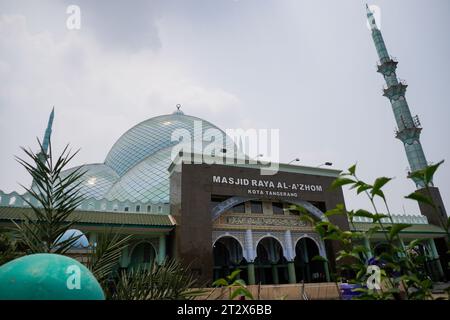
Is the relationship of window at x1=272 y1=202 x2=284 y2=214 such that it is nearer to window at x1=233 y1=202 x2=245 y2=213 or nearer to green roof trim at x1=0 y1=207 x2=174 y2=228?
window at x1=233 y1=202 x2=245 y2=213

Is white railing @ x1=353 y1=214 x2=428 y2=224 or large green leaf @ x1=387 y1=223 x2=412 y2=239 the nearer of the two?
large green leaf @ x1=387 y1=223 x2=412 y2=239

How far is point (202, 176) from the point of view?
1695cm

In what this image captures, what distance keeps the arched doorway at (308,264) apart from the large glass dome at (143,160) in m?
10.5

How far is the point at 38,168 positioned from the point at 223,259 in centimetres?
1809

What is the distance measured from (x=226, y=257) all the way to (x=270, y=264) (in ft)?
10.1

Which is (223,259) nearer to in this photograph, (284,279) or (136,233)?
(284,279)

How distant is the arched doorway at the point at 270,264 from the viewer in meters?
19.8

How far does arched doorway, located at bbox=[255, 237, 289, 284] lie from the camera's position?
1981 cm

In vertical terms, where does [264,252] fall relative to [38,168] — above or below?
above

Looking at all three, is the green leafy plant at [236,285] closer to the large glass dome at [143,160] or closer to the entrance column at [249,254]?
the entrance column at [249,254]

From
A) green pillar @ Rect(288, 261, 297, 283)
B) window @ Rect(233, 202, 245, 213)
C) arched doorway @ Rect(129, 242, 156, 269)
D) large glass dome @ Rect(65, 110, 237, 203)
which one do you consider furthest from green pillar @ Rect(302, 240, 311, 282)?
large glass dome @ Rect(65, 110, 237, 203)

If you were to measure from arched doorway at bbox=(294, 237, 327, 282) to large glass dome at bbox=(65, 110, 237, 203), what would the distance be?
34.5ft

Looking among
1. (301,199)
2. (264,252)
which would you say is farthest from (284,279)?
(301,199)
